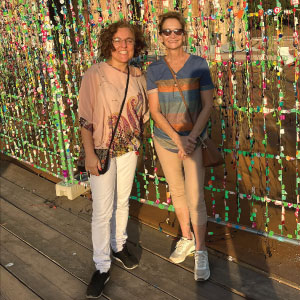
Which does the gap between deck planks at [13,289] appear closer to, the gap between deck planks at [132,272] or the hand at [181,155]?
the gap between deck planks at [132,272]

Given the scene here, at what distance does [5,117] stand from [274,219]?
162 inches

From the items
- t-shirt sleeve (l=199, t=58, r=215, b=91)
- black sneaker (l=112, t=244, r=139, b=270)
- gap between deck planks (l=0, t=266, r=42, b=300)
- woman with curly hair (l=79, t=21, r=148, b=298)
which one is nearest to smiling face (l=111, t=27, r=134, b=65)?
woman with curly hair (l=79, t=21, r=148, b=298)

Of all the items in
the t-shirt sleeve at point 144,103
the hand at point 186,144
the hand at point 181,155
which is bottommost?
the hand at point 181,155

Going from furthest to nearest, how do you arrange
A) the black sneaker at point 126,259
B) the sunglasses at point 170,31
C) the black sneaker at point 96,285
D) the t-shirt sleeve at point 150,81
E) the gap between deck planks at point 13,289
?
the black sneaker at point 126,259
the gap between deck planks at point 13,289
the black sneaker at point 96,285
the t-shirt sleeve at point 150,81
the sunglasses at point 170,31

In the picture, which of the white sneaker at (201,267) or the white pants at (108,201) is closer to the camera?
the white pants at (108,201)

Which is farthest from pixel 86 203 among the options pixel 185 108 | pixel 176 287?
pixel 185 108

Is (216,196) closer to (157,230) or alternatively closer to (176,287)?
(157,230)

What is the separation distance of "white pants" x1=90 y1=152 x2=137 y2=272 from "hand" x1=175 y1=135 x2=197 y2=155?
1.29 feet

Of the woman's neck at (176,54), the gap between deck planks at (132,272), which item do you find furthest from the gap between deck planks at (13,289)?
the woman's neck at (176,54)

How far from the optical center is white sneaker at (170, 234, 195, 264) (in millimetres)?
2945

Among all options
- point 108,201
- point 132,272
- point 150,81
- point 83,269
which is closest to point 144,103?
point 150,81

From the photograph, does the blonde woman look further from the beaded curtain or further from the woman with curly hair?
the beaded curtain

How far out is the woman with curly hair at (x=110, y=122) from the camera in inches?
96.5

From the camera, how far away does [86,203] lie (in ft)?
13.6
